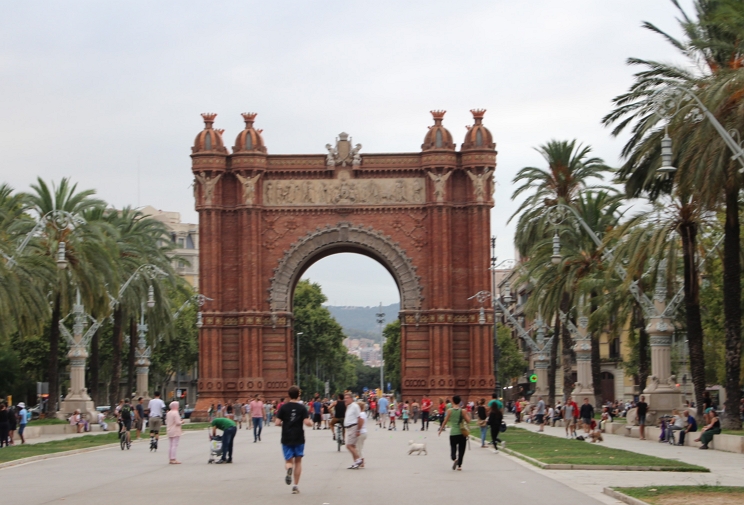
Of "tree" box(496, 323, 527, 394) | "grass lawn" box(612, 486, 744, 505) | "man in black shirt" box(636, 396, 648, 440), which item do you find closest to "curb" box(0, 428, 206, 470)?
"grass lawn" box(612, 486, 744, 505)

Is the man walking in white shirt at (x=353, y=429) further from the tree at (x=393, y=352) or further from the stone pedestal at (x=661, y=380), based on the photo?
the tree at (x=393, y=352)

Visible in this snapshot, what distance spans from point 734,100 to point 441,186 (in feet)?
112

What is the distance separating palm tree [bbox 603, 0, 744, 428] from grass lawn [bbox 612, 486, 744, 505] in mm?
12749

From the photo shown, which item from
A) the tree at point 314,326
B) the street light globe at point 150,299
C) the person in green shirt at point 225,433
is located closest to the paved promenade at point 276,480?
the person in green shirt at point 225,433

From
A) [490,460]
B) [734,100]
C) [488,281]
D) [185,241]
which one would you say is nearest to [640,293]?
[734,100]

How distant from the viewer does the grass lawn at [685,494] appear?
1608 centimetres

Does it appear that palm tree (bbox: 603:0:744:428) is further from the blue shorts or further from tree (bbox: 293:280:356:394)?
tree (bbox: 293:280:356:394)

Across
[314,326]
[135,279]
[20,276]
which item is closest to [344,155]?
[135,279]

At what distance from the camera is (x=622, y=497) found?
55.3 feet

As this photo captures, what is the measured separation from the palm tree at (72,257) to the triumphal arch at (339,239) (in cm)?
1545

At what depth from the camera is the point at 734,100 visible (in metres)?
29.4

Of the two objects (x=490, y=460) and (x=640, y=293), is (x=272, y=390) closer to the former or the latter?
(x=640, y=293)

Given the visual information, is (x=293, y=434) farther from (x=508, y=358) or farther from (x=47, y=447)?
(x=508, y=358)

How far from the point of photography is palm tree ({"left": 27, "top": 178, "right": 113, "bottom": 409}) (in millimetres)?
45188
